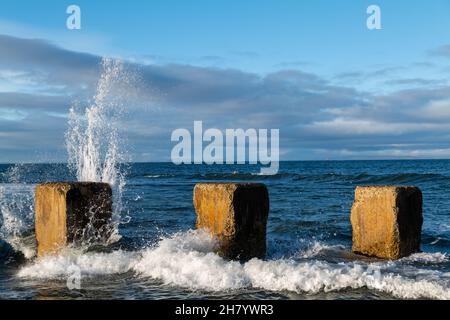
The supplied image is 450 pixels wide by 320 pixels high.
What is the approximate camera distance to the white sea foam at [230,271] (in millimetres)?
5883

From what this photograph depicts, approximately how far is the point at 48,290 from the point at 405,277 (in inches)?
166

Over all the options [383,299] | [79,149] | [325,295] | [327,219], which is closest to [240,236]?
[325,295]

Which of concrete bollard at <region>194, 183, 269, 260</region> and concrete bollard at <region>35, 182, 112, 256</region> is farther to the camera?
concrete bollard at <region>35, 182, 112, 256</region>

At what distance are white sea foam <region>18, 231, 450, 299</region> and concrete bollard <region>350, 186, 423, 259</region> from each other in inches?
16.2

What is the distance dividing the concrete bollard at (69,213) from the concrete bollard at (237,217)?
1594 millimetres

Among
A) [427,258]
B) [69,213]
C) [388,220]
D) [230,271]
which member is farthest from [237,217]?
[427,258]

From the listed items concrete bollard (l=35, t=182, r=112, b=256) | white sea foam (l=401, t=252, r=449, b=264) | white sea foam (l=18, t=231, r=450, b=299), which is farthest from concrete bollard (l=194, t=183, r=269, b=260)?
white sea foam (l=401, t=252, r=449, b=264)

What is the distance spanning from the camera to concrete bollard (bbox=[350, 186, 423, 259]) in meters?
7.33

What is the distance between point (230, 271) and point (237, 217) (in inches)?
33.1

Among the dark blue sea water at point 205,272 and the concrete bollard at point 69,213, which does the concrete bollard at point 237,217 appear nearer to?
the dark blue sea water at point 205,272

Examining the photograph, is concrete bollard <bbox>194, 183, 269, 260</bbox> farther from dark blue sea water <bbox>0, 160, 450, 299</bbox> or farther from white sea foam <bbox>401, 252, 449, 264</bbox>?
white sea foam <bbox>401, 252, 449, 264</bbox>

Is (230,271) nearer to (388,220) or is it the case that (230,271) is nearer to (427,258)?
(388,220)

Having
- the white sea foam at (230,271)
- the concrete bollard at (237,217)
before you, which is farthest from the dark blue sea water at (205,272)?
the concrete bollard at (237,217)

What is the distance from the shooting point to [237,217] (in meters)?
6.84
